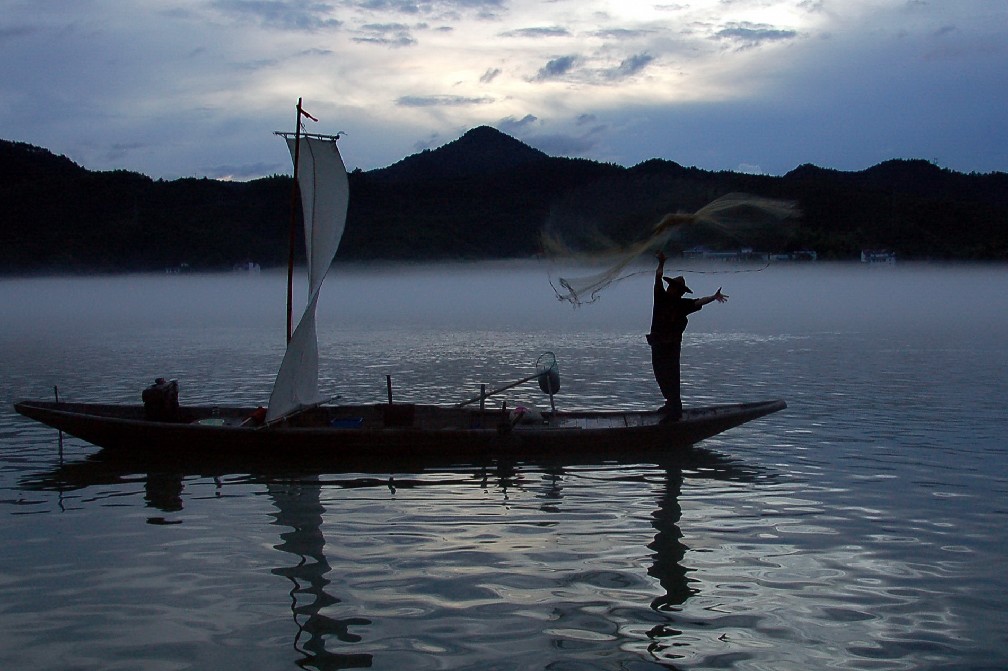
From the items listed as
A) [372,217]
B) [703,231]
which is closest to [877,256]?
[372,217]

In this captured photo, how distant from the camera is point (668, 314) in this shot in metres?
12.8

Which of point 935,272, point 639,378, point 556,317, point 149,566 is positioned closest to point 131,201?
point 556,317

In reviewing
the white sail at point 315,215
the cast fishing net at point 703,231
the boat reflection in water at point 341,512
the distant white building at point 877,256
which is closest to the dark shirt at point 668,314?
the cast fishing net at point 703,231

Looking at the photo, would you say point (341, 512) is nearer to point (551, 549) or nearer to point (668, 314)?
point (551, 549)

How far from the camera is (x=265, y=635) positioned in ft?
22.9

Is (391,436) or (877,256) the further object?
(877,256)

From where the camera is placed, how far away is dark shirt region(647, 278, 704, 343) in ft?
41.9

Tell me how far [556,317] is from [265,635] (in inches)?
1687

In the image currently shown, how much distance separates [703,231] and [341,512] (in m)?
6.23

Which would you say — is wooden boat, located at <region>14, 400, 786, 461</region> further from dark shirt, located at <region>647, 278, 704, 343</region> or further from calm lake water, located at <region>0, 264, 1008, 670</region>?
dark shirt, located at <region>647, 278, 704, 343</region>

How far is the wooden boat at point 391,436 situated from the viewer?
12617 mm

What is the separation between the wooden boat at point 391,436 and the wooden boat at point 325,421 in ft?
0.05

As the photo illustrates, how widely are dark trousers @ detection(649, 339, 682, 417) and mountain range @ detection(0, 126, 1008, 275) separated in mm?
77316

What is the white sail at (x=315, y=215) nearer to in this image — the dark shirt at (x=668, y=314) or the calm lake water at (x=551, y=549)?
the calm lake water at (x=551, y=549)
